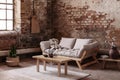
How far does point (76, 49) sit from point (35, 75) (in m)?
1.93

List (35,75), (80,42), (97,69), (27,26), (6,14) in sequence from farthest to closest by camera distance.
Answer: (27,26)
(6,14)
(80,42)
(97,69)
(35,75)

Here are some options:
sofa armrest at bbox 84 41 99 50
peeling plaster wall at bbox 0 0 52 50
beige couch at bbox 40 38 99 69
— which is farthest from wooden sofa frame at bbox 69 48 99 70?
peeling plaster wall at bbox 0 0 52 50

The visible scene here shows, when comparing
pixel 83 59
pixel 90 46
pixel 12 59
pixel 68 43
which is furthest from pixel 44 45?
pixel 90 46

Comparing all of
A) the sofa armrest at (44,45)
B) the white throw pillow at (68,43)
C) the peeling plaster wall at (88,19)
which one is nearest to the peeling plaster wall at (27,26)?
the peeling plaster wall at (88,19)

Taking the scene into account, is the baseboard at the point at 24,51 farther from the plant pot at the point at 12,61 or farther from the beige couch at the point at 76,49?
the beige couch at the point at 76,49

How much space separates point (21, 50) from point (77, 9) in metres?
2.35

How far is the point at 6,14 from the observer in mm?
7383

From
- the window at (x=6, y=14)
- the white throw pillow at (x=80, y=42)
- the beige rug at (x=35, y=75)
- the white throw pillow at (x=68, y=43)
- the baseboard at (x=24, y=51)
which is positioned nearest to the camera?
the beige rug at (x=35, y=75)

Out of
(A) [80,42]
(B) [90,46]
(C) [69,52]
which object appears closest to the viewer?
(B) [90,46]

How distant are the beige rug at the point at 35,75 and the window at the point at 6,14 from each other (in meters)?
2.02

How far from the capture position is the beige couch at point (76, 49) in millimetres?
6121

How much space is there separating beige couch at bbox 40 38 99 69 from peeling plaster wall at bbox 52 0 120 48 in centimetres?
57

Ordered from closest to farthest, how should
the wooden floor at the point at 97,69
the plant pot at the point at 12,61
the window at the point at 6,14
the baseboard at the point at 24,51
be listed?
1. the wooden floor at the point at 97,69
2. the plant pot at the point at 12,61
3. the baseboard at the point at 24,51
4. the window at the point at 6,14

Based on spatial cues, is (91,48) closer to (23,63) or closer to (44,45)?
(44,45)
